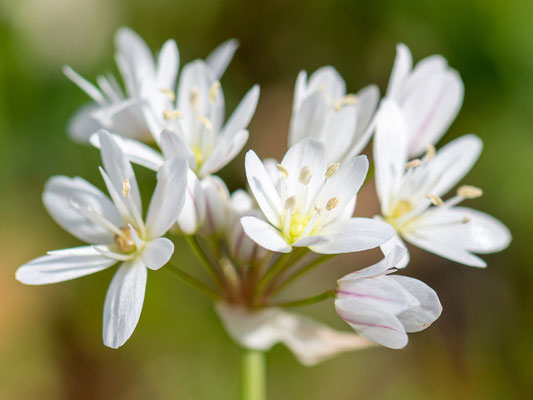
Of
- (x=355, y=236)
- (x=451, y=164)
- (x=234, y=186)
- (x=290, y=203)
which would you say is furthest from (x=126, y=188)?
(x=234, y=186)

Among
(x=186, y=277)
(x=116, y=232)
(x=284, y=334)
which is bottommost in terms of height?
(x=284, y=334)

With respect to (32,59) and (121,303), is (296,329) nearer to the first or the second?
(121,303)

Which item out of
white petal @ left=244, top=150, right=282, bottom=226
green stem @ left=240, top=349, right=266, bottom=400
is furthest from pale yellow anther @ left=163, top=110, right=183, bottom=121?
green stem @ left=240, top=349, right=266, bottom=400

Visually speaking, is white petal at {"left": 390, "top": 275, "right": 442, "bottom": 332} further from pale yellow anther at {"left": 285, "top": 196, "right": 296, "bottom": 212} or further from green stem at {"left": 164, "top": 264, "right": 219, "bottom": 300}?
green stem at {"left": 164, "top": 264, "right": 219, "bottom": 300}

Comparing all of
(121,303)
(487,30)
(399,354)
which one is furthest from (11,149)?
(487,30)

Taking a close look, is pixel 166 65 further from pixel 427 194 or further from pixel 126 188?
pixel 427 194

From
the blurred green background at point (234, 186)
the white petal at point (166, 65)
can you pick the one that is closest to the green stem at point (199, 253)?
the white petal at point (166, 65)
